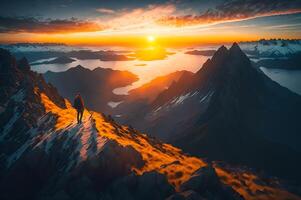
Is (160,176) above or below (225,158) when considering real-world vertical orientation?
above

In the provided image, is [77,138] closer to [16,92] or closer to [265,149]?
[16,92]

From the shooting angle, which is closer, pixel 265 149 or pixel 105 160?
pixel 105 160

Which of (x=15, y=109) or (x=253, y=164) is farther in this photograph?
(x=253, y=164)

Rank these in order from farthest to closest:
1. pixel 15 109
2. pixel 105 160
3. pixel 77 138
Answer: pixel 15 109, pixel 77 138, pixel 105 160

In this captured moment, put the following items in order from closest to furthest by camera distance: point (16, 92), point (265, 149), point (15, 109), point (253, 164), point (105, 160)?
1. point (105, 160)
2. point (15, 109)
3. point (16, 92)
4. point (253, 164)
5. point (265, 149)

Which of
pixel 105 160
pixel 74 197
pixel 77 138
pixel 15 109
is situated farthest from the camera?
pixel 15 109

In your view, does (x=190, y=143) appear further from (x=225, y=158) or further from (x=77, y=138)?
(x=77, y=138)

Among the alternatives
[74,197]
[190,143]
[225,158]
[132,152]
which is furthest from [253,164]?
[74,197]

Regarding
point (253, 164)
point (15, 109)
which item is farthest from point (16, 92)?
point (253, 164)

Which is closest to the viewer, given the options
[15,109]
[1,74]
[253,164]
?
[15,109]
